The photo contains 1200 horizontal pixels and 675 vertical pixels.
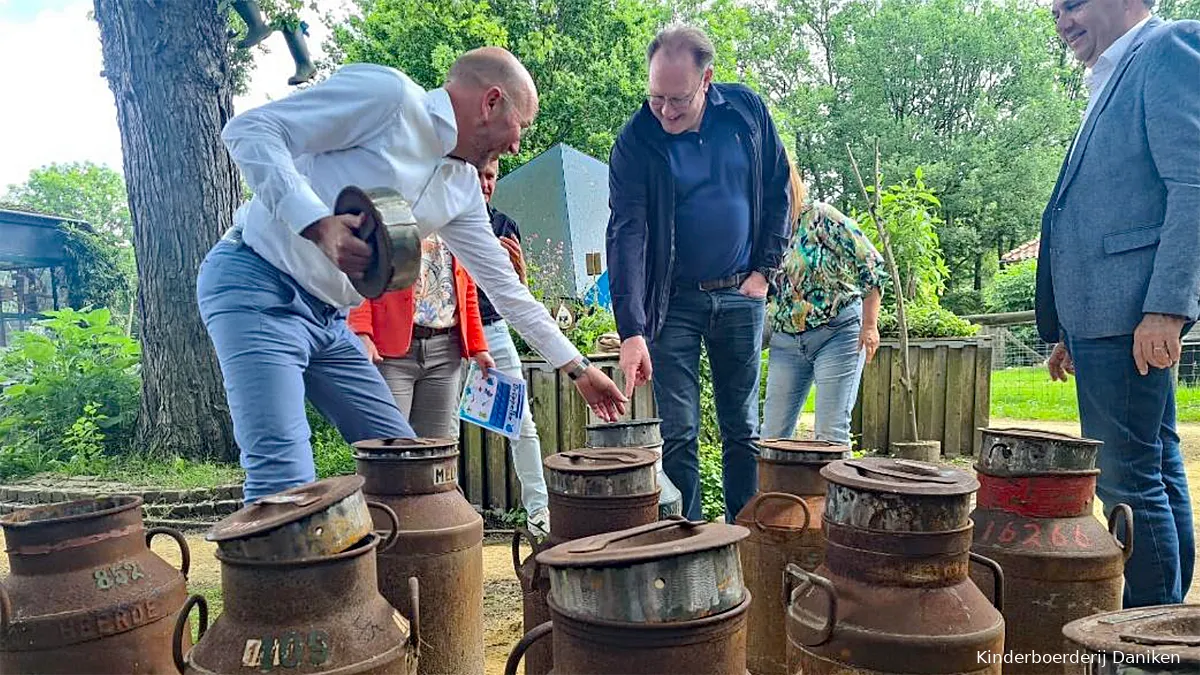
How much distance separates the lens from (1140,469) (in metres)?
2.62

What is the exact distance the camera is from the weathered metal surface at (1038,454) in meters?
2.41

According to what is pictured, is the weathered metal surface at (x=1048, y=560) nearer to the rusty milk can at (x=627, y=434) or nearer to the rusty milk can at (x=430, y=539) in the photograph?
the rusty milk can at (x=627, y=434)

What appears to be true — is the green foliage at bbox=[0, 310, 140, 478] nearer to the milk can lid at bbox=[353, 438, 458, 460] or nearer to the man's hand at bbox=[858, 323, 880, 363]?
the milk can lid at bbox=[353, 438, 458, 460]

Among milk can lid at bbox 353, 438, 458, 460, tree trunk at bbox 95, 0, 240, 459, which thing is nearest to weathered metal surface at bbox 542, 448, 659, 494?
milk can lid at bbox 353, 438, 458, 460

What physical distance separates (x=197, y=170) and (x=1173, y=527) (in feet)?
21.1

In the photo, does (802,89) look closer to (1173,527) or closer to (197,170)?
(197,170)

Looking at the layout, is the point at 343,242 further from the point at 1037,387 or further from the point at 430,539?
the point at 1037,387

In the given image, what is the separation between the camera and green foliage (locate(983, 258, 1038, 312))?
2305cm

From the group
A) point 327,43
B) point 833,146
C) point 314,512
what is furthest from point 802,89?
point 314,512

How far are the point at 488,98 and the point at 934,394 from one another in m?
6.56

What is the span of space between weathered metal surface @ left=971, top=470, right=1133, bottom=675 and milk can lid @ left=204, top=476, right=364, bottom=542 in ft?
5.73

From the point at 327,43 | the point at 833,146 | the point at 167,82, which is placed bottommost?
A: the point at 167,82

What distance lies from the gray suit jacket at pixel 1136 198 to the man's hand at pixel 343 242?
2.22m

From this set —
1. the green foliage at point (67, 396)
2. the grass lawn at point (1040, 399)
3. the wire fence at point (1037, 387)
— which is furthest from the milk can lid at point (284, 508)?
the grass lawn at point (1040, 399)
